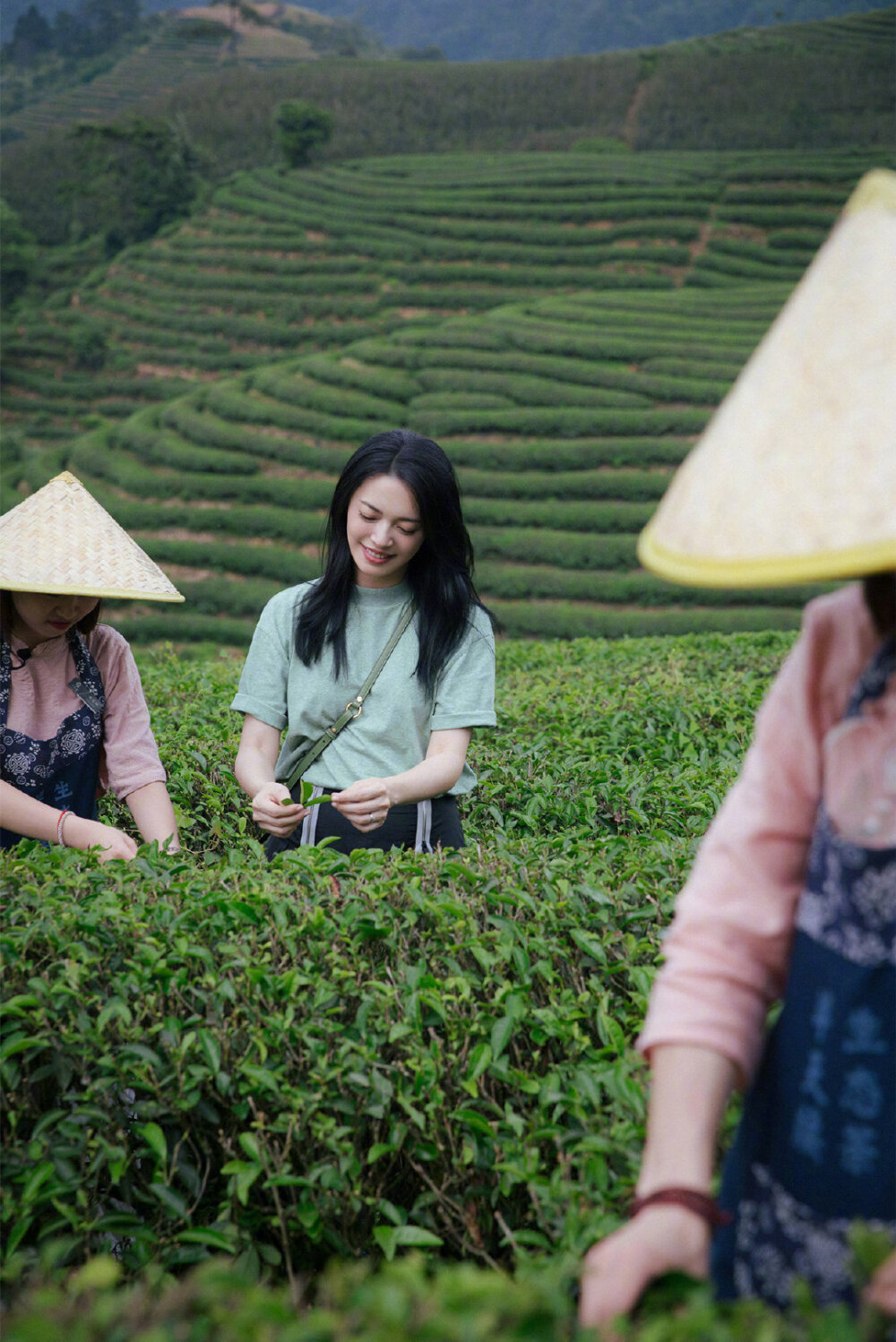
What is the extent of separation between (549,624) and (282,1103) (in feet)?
56.4

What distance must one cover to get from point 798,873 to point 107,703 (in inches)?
73.1

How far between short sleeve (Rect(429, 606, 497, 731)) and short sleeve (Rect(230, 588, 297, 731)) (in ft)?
1.20

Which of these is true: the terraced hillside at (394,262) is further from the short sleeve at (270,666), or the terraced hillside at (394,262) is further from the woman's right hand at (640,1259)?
the woman's right hand at (640,1259)

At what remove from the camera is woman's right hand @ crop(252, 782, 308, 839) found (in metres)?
2.34

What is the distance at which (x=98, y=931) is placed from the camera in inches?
73.4

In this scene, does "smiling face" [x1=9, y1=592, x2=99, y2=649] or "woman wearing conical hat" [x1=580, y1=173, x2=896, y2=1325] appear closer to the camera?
"woman wearing conical hat" [x1=580, y1=173, x2=896, y2=1325]

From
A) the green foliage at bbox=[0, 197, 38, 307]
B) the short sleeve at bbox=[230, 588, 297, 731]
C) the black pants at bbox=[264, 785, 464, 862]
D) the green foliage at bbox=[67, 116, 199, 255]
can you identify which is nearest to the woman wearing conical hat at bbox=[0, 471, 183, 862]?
the short sleeve at bbox=[230, 588, 297, 731]

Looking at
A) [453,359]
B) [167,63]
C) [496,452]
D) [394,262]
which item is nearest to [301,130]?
[394,262]

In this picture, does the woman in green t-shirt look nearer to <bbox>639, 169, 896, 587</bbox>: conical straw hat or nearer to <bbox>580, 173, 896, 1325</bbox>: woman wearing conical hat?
<bbox>580, 173, 896, 1325</bbox>: woman wearing conical hat

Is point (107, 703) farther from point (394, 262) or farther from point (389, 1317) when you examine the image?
point (394, 262)

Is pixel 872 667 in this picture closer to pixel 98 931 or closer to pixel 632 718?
pixel 98 931

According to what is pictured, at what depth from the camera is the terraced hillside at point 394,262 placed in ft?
99.8

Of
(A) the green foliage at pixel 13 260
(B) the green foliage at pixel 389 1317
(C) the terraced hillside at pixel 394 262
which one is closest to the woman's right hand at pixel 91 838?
(B) the green foliage at pixel 389 1317

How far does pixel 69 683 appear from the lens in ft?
7.86
